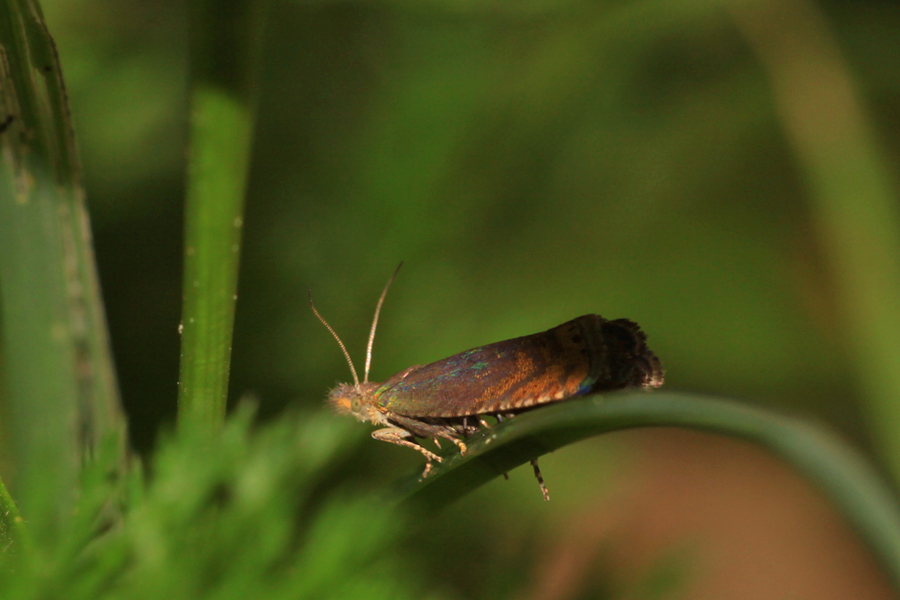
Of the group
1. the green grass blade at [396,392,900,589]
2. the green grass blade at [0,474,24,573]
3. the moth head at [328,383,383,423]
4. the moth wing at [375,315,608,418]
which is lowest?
the moth head at [328,383,383,423]

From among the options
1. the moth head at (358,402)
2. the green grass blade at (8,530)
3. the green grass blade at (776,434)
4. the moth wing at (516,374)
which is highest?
the green grass blade at (776,434)

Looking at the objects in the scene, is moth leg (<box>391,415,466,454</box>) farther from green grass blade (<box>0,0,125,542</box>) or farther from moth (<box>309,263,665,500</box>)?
green grass blade (<box>0,0,125,542</box>)

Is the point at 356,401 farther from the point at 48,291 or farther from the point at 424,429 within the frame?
the point at 48,291

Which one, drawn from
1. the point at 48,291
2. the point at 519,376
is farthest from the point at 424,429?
the point at 48,291

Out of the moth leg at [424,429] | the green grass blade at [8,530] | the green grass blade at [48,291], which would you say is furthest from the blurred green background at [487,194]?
the green grass blade at [8,530]

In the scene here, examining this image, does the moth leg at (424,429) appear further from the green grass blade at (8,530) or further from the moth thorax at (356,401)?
the green grass blade at (8,530)

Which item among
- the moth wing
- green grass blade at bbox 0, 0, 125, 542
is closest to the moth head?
the moth wing
